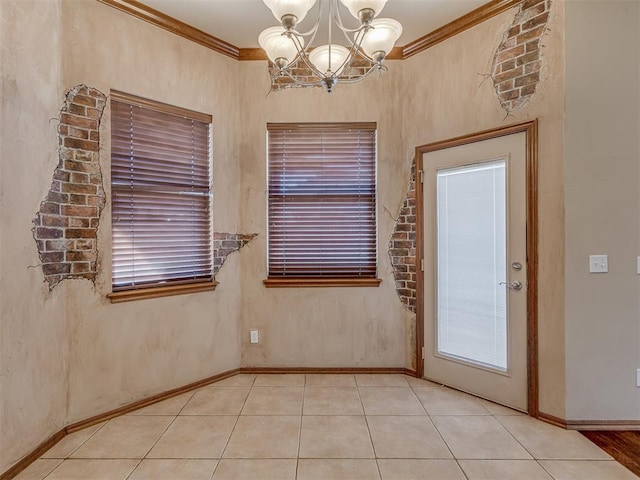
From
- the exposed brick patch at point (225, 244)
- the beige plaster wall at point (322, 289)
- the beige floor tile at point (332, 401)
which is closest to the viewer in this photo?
the beige floor tile at point (332, 401)

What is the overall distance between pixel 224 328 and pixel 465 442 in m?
2.10

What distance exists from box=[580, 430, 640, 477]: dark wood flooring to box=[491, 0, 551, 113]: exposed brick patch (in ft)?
7.51

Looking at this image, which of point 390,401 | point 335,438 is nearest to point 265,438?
point 335,438

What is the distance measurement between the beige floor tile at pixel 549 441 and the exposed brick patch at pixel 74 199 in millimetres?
3074

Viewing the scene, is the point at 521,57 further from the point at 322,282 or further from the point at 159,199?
the point at 159,199

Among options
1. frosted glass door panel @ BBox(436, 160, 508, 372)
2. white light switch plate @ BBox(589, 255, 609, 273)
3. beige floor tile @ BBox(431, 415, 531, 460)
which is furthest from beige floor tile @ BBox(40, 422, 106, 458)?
white light switch plate @ BBox(589, 255, 609, 273)

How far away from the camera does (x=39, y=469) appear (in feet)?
6.50

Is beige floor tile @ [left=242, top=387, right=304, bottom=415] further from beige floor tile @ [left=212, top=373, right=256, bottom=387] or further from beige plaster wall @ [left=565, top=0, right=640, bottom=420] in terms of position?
beige plaster wall @ [left=565, top=0, right=640, bottom=420]

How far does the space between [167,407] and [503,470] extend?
7.57 ft

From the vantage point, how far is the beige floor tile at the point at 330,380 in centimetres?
304

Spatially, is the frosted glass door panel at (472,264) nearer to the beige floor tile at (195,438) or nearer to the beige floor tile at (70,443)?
the beige floor tile at (195,438)

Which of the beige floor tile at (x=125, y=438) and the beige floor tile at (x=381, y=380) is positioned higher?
the beige floor tile at (x=381, y=380)

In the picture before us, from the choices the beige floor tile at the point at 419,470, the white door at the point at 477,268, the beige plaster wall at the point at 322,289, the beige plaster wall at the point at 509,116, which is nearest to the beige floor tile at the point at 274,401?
the beige plaster wall at the point at 322,289

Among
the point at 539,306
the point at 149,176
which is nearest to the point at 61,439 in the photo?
the point at 149,176
